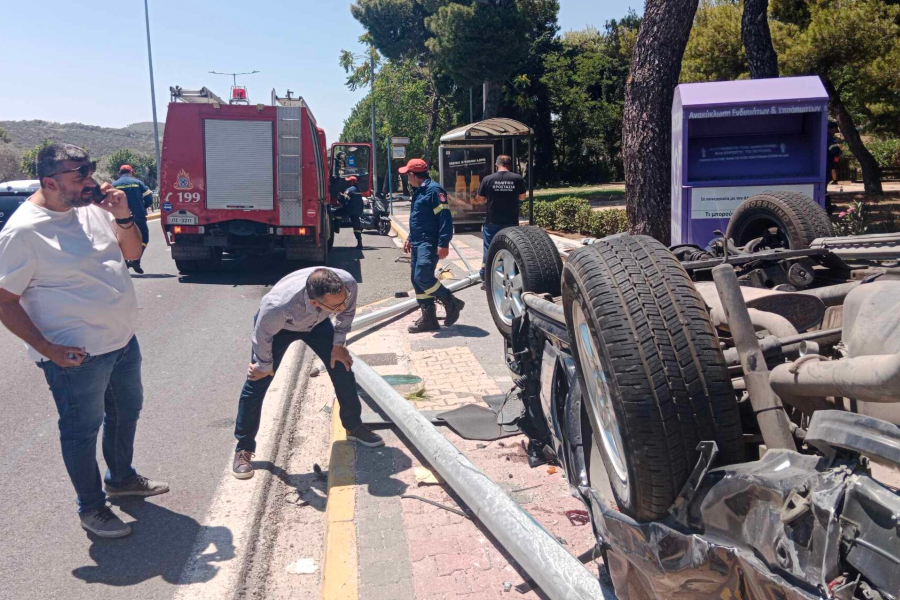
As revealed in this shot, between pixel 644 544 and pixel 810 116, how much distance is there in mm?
8960

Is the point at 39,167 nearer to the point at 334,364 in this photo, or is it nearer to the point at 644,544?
the point at 334,364

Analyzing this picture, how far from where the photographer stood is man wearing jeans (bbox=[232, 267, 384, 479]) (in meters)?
4.65

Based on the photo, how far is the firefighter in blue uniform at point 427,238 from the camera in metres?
8.58

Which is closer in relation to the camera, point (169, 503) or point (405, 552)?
point (405, 552)

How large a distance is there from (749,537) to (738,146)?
9.11 metres

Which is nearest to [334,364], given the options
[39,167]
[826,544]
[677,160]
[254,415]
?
[254,415]

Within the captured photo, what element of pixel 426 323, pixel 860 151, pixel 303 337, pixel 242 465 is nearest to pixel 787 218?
pixel 303 337

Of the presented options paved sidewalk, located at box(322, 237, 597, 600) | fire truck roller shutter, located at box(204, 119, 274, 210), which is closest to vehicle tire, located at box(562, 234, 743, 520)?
paved sidewalk, located at box(322, 237, 597, 600)

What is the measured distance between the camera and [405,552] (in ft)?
12.6

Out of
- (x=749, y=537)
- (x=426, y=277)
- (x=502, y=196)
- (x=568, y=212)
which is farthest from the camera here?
(x=568, y=212)

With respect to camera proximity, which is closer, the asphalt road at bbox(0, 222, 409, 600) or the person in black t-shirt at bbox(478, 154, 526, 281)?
the asphalt road at bbox(0, 222, 409, 600)

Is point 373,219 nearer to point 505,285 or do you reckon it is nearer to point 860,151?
point 860,151

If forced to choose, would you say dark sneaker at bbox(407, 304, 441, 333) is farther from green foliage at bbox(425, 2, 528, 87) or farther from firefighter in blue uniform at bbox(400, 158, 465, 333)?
green foliage at bbox(425, 2, 528, 87)

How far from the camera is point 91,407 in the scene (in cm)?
403
